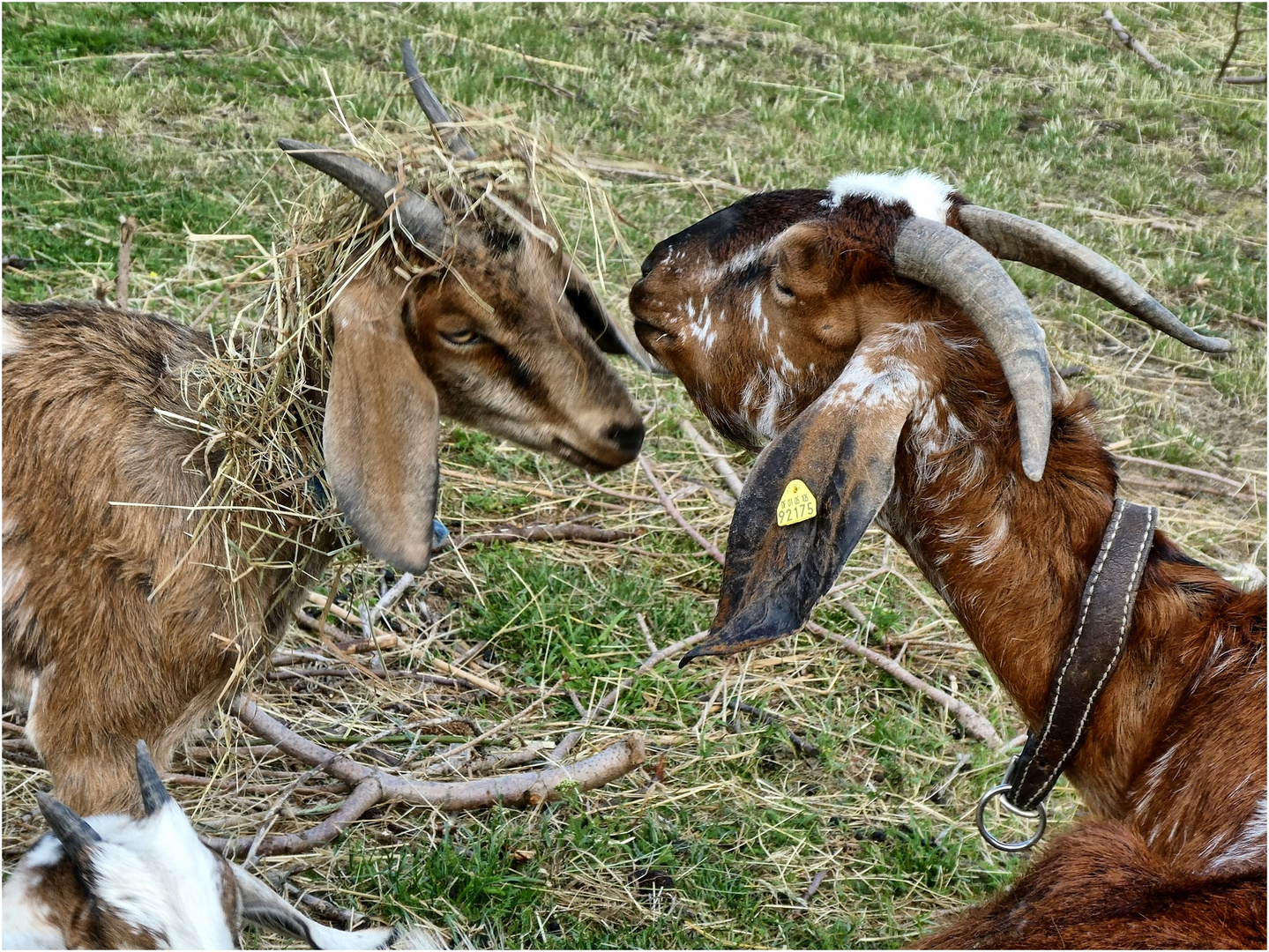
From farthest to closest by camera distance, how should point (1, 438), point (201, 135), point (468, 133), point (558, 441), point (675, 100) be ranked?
1. point (675, 100)
2. point (201, 135)
3. point (468, 133)
4. point (558, 441)
5. point (1, 438)

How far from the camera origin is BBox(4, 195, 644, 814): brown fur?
2.79m

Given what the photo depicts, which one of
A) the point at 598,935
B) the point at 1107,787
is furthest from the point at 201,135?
the point at 1107,787

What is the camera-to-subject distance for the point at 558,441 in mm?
3154

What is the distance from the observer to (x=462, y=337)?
9.64ft

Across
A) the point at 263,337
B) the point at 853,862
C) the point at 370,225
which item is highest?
the point at 370,225

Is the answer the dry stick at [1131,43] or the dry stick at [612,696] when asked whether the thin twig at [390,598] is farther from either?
the dry stick at [1131,43]

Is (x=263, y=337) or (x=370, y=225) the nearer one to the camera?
(x=370, y=225)

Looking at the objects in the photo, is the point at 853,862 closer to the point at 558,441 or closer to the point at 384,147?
the point at 558,441

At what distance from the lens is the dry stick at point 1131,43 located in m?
10.2

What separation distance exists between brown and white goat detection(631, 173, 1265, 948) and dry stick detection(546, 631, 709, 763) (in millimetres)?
1165

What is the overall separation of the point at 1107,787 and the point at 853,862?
122 centimetres

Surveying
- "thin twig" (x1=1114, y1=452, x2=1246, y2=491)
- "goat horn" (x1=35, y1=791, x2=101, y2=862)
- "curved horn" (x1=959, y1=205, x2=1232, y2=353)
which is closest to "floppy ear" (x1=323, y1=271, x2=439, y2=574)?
"goat horn" (x1=35, y1=791, x2=101, y2=862)

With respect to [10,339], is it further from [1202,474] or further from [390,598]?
[1202,474]

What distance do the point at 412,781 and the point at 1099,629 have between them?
2.10 m
